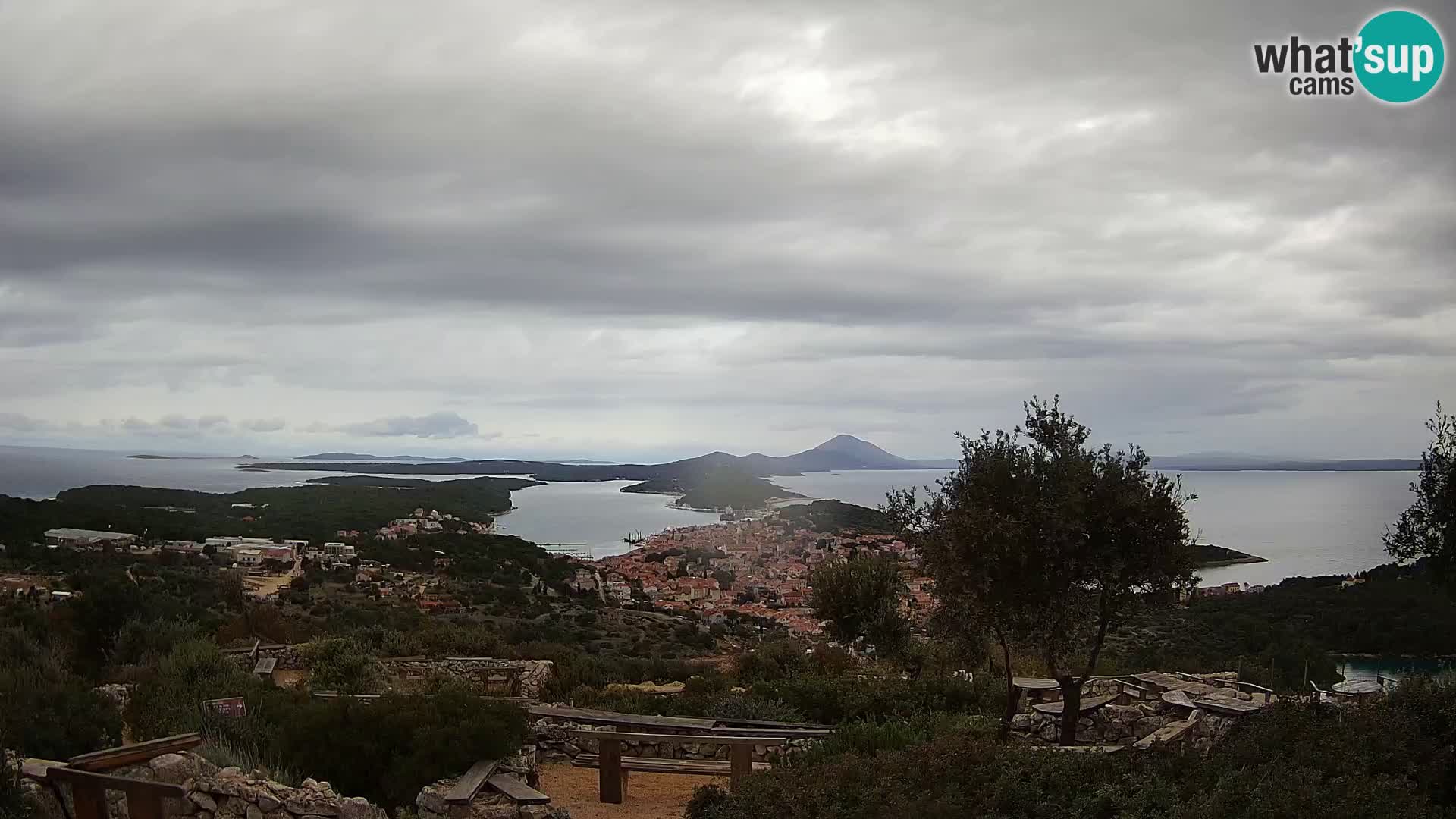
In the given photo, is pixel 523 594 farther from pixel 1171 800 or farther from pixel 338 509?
pixel 338 509

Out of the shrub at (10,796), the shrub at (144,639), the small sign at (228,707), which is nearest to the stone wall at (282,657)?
the shrub at (144,639)

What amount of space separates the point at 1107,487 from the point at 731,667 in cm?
1034

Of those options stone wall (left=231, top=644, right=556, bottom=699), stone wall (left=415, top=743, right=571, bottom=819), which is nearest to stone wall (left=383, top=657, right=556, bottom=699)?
stone wall (left=231, top=644, right=556, bottom=699)

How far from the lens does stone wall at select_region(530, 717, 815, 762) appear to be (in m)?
10.1

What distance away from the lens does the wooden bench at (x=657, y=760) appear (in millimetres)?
9242

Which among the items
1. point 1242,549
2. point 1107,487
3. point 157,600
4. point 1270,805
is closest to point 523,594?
point 157,600

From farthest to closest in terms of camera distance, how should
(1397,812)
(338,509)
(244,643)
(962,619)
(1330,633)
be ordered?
(338,509), (1330,633), (244,643), (962,619), (1397,812)

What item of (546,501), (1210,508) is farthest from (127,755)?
(546,501)

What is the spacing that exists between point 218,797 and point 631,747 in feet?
15.1

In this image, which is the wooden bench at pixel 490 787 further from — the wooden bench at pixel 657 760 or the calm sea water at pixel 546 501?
the calm sea water at pixel 546 501

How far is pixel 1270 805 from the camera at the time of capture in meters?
5.90

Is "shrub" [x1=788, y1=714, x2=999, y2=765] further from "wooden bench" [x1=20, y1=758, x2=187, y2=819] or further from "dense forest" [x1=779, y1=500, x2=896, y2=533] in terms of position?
"dense forest" [x1=779, y1=500, x2=896, y2=533]

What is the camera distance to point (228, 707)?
9.71m

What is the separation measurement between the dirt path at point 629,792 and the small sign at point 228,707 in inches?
123
